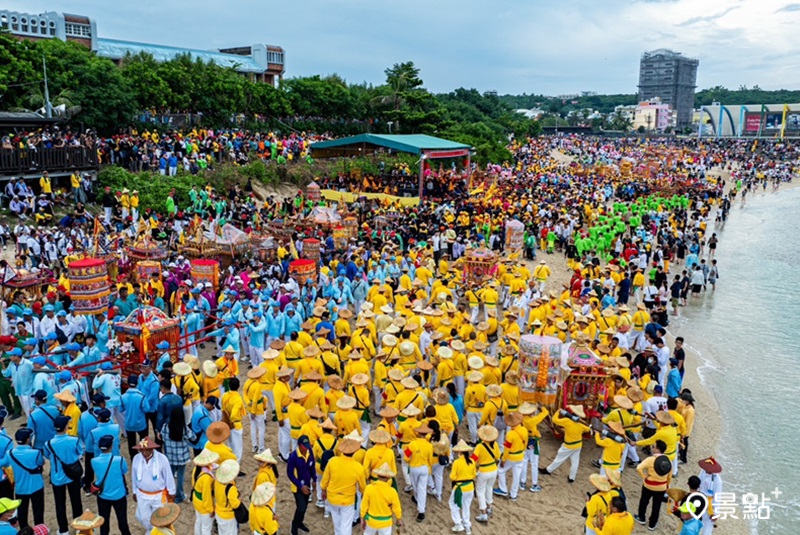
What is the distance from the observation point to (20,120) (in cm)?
1841

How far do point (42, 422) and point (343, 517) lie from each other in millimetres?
3490

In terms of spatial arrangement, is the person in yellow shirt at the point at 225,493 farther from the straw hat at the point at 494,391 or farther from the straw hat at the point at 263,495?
the straw hat at the point at 494,391

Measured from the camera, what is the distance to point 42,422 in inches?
260

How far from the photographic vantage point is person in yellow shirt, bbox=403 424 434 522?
6.69 metres

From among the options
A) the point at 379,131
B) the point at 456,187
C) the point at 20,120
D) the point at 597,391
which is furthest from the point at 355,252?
the point at 379,131

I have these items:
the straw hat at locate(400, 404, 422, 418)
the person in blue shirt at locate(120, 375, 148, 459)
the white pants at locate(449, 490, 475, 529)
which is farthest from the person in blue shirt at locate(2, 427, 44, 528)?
the white pants at locate(449, 490, 475, 529)

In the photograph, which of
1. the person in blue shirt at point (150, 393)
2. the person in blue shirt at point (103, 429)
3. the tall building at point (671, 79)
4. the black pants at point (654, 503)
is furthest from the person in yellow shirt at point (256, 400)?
the tall building at point (671, 79)

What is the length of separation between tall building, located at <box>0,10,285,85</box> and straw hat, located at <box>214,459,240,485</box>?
953 inches

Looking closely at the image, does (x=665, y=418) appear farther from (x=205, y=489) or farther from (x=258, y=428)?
(x=205, y=489)

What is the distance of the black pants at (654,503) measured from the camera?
718cm

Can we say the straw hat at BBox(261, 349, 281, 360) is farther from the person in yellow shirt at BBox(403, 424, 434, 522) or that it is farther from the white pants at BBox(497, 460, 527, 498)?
the white pants at BBox(497, 460, 527, 498)

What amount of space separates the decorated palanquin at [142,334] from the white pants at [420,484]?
4432 millimetres

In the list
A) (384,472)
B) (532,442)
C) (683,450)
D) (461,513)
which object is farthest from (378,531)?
(683,450)

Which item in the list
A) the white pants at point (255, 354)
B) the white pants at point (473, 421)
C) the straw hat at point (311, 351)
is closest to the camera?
the straw hat at point (311, 351)
